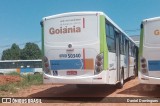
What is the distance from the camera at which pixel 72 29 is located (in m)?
12.0

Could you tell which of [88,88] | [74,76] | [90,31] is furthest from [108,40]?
[88,88]

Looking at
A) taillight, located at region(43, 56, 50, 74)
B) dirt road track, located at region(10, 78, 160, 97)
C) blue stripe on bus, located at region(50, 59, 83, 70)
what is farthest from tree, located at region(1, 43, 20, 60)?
blue stripe on bus, located at region(50, 59, 83, 70)

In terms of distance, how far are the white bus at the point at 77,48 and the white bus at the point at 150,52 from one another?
1.36 m

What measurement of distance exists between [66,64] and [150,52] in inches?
134

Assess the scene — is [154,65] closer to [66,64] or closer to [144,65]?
[144,65]

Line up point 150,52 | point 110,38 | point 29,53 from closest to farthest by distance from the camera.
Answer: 1. point 150,52
2. point 110,38
3. point 29,53

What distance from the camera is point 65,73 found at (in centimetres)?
1195

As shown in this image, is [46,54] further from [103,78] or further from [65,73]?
[103,78]

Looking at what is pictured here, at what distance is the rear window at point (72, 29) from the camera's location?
38.6ft

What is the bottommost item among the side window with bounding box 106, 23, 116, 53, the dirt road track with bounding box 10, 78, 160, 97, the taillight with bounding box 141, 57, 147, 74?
the dirt road track with bounding box 10, 78, 160, 97

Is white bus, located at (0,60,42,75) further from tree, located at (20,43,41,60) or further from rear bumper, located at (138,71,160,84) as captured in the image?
tree, located at (20,43,41,60)

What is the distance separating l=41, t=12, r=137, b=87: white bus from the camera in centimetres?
1162

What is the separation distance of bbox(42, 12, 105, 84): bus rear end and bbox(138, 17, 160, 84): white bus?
212 centimetres

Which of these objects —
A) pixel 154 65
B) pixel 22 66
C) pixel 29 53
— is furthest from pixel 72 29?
pixel 29 53
